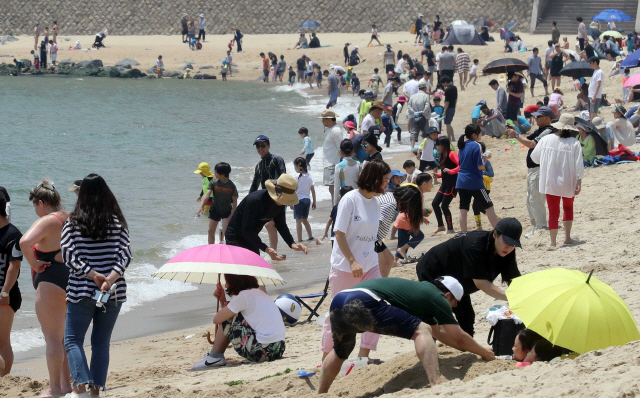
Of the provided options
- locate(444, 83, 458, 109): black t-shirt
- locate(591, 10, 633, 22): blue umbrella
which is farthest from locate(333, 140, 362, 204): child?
locate(591, 10, 633, 22): blue umbrella

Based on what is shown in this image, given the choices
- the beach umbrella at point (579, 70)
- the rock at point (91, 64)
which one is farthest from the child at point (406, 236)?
the rock at point (91, 64)

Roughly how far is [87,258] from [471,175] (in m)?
5.84

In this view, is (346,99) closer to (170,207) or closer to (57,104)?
(57,104)

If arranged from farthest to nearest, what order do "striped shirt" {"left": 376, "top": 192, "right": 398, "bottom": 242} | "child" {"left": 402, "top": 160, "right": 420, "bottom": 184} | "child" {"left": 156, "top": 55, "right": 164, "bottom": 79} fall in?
1. "child" {"left": 156, "top": 55, "right": 164, "bottom": 79}
2. "child" {"left": 402, "top": 160, "right": 420, "bottom": 184}
3. "striped shirt" {"left": 376, "top": 192, "right": 398, "bottom": 242}

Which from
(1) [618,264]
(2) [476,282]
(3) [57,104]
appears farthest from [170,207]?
(3) [57,104]

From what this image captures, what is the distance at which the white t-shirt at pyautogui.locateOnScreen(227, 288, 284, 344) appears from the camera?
613 centimetres

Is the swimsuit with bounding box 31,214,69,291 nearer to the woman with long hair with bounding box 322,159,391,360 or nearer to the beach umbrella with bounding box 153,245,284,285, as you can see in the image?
the beach umbrella with bounding box 153,245,284,285

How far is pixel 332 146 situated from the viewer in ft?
40.0

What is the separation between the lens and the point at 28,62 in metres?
51.7

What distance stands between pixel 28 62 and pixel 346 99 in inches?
1096

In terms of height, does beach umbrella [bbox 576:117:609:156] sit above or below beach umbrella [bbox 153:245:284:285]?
above

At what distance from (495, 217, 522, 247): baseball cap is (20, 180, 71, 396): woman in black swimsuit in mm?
2951

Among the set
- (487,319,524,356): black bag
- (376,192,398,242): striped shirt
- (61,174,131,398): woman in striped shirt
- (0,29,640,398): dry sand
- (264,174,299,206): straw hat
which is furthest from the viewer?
(376,192,398,242): striped shirt

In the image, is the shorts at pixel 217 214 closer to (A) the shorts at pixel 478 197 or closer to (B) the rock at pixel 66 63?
(A) the shorts at pixel 478 197
